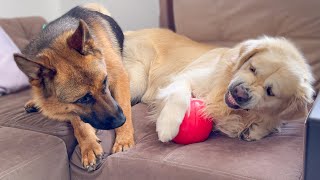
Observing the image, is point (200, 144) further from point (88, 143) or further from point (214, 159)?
point (88, 143)

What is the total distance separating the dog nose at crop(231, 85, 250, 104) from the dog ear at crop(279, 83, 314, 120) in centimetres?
24

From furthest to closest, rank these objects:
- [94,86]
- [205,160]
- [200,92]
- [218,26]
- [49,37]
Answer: [218,26], [200,92], [49,37], [94,86], [205,160]

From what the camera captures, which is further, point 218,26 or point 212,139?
point 218,26

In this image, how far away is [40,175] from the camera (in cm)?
163

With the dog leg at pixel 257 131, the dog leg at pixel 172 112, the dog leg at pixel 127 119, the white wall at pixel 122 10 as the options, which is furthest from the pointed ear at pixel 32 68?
the white wall at pixel 122 10

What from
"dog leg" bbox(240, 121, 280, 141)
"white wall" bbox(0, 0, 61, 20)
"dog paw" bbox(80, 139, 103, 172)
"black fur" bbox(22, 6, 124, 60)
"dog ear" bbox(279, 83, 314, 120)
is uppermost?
"black fur" bbox(22, 6, 124, 60)

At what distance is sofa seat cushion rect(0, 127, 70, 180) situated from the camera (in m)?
1.54

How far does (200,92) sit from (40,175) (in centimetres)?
94

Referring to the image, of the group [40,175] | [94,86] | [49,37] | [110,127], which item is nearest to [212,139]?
[110,127]

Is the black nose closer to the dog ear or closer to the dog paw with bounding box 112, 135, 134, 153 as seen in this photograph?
the dog ear

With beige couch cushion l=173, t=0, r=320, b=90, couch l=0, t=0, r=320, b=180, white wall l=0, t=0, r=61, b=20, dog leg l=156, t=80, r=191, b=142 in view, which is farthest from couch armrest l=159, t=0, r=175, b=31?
white wall l=0, t=0, r=61, b=20

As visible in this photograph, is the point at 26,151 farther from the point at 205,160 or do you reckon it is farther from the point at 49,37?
the point at 205,160

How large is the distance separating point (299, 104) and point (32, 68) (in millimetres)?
1245

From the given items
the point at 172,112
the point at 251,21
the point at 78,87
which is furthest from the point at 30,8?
the point at 172,112
